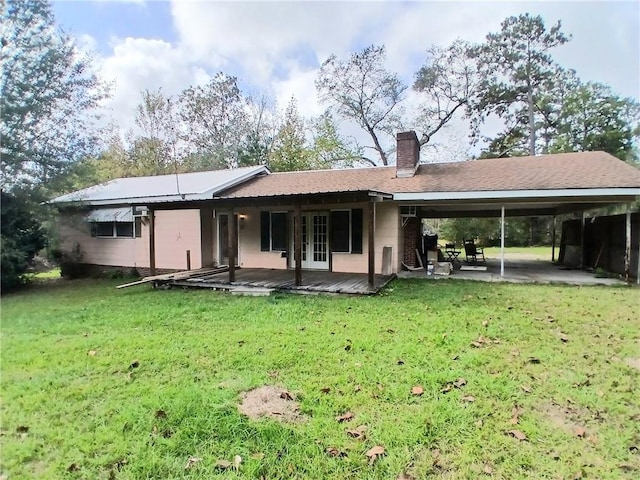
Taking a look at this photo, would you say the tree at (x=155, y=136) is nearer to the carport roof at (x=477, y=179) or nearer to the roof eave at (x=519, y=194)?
the carport roof at (x=477, y=179)

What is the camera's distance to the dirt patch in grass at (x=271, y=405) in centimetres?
296

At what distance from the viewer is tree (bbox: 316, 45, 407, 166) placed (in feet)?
→ 83.7

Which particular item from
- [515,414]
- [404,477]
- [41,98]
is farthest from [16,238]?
[515,414]

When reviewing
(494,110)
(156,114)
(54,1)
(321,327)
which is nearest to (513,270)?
(321,327)

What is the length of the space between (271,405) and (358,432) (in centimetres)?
82

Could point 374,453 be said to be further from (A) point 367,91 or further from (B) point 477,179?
(A) point 367,91

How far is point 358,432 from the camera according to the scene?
8.92 ft

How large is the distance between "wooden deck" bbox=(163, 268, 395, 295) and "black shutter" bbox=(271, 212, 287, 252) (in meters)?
1.09

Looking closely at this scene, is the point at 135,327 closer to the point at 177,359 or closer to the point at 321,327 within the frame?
the point at 177,359

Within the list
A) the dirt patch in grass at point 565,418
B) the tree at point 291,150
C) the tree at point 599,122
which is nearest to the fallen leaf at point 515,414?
the dirt patch in grass at point 565,418

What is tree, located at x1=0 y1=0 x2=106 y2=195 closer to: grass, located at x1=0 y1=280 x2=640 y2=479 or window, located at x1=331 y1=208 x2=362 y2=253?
grass, located at x1=0 y1=280 x2=640 y2=479

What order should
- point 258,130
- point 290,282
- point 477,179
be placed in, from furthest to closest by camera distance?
point 258,130 < point 477,179 < point 290,282

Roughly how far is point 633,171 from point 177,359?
456 inches

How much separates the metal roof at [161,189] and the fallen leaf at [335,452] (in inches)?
375
